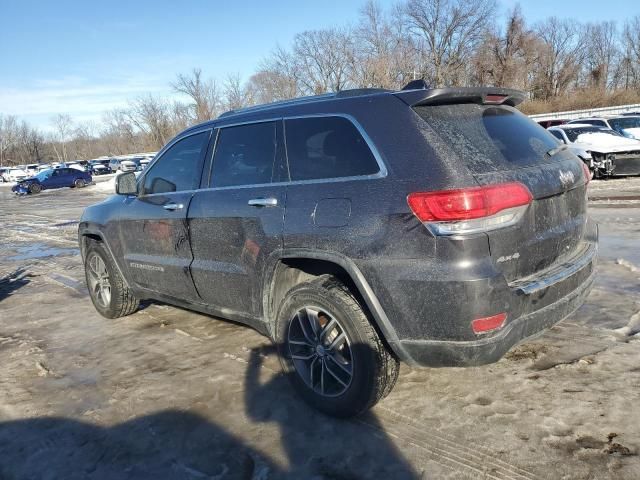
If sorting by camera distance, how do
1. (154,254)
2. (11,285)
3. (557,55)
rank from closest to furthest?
(154,254) < (11,285) < (557,55)

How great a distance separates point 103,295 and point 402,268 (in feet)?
12.9

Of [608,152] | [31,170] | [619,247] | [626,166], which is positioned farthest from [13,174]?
[619,247]

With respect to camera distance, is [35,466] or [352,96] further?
[352,96]

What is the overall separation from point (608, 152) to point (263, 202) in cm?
1345

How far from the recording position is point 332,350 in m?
3.17

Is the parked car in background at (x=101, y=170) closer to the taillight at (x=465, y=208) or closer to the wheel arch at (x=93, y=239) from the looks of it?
the wheel arch at (x=93, y=239)

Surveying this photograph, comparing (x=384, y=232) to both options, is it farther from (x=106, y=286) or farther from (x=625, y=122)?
(x=625, y=122)

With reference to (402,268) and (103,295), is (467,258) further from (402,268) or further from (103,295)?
(103,295)

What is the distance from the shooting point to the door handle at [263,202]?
332cm

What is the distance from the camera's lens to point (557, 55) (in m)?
60.9

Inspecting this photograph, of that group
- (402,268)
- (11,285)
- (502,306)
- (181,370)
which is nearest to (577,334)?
(502,306)

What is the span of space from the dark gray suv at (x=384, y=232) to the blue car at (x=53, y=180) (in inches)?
1313

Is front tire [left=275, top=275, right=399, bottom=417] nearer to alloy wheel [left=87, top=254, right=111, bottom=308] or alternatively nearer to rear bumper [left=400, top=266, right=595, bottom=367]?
rear bumper [left=400, top=266, right=595, bottom=367]

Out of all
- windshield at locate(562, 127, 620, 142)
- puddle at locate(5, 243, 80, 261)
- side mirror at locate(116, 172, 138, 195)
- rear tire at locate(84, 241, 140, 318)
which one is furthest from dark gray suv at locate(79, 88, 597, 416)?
windshield at locate(562, 127, 620, 142)
